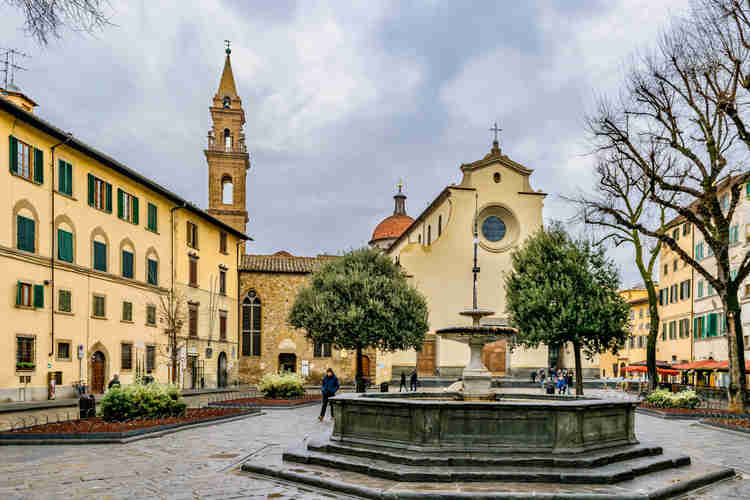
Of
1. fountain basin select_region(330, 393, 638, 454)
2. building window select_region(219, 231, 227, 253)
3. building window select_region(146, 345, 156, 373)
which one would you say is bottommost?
building window select_region(146, 345, 156, 373)

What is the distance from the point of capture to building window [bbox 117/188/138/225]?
114 feet

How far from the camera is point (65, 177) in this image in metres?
30.1

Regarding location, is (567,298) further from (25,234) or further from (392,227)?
(392,227)

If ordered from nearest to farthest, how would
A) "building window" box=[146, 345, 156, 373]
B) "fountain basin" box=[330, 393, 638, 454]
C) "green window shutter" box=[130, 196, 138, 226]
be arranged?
"fountain basin" box=[330, 393, 638, 454], "green window shutter" box=[130, 196, 138, 226], "building window" box=[146, 345, 156, 373]

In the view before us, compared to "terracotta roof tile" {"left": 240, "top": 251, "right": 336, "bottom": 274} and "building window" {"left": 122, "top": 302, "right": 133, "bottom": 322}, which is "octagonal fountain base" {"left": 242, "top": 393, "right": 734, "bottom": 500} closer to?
"building window" {"left": 122, "top": 302, "right": 133, "bottom": 322}

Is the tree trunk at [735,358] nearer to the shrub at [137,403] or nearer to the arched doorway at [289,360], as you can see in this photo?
the shrub at [137,403]

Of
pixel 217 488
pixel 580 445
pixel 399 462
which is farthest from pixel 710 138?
pixel 217 488

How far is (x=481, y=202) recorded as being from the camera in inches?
1951

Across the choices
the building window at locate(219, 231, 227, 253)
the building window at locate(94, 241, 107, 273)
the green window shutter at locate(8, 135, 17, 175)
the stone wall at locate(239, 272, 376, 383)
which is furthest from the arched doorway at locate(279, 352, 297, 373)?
the green window shutter at locate(8, 135, 17, 175)

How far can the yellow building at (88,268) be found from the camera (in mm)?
26766

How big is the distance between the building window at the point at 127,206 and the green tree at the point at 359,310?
9.84 metres

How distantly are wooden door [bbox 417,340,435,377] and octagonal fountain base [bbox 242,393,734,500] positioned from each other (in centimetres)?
3487

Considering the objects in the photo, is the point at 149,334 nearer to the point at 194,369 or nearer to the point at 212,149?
the point at 194,369

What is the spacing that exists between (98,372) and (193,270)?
11.6 meters
